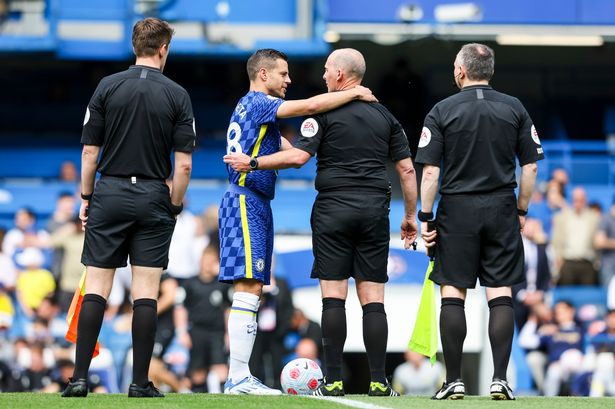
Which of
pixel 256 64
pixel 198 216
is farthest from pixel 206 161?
pixel 256 64

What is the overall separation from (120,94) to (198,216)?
8.39 metres

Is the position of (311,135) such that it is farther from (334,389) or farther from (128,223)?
(334,389)

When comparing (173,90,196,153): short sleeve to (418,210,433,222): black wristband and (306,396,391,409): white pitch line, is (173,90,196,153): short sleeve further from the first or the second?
(306,396,391,409): white pitch line

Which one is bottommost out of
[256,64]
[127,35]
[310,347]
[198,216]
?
[310,347]

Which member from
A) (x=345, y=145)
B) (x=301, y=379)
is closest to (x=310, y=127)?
(x=345, y=145)

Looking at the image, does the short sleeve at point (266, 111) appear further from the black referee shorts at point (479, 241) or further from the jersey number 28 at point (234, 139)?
the black referee shorts at point (479, 241)

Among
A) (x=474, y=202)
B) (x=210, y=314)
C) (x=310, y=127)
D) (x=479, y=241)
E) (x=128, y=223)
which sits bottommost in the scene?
(x=210, y=314)

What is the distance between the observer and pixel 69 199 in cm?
1642

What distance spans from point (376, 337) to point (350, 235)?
2.14 feet

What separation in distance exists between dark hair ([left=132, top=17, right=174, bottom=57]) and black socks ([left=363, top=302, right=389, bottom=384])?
205 centimetres

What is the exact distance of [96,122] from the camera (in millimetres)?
7973

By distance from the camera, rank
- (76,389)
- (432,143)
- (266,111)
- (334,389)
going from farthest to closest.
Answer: (266,111), (334,389), (432,143), (76,389)

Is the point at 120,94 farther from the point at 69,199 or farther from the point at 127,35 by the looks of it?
the point at 127,35

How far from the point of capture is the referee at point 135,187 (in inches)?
313
